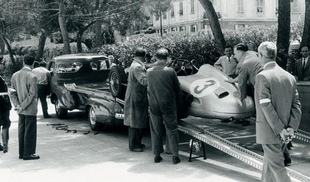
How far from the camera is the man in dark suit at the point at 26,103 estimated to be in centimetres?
838

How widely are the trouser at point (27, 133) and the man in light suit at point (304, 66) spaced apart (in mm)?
6674

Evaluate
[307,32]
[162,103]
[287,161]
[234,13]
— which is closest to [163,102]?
[162,103]

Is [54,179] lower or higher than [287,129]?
lower

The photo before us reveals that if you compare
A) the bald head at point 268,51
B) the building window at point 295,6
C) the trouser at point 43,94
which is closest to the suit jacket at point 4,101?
the trouser at point 43,94

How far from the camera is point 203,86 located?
8.70 meters

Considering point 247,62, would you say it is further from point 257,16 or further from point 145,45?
point 257,16

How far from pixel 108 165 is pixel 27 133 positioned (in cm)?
166

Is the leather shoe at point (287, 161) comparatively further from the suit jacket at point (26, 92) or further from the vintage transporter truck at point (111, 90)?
the suit jacket at point (26, 92)

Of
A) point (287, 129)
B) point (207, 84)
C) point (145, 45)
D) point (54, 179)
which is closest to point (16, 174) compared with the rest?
point (54, 179)

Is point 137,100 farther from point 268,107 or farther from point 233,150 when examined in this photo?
point 268,107

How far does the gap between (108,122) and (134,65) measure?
2.13 metres

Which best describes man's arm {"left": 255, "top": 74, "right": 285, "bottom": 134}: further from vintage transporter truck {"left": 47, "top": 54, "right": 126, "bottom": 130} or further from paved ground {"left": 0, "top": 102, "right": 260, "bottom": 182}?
vintage transporter truck {"left": 47, "top": 54, "right": 126, "bottom": 130}

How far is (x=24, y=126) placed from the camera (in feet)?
28.1

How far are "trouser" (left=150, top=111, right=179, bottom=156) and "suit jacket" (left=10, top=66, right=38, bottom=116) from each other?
7.14 feet
